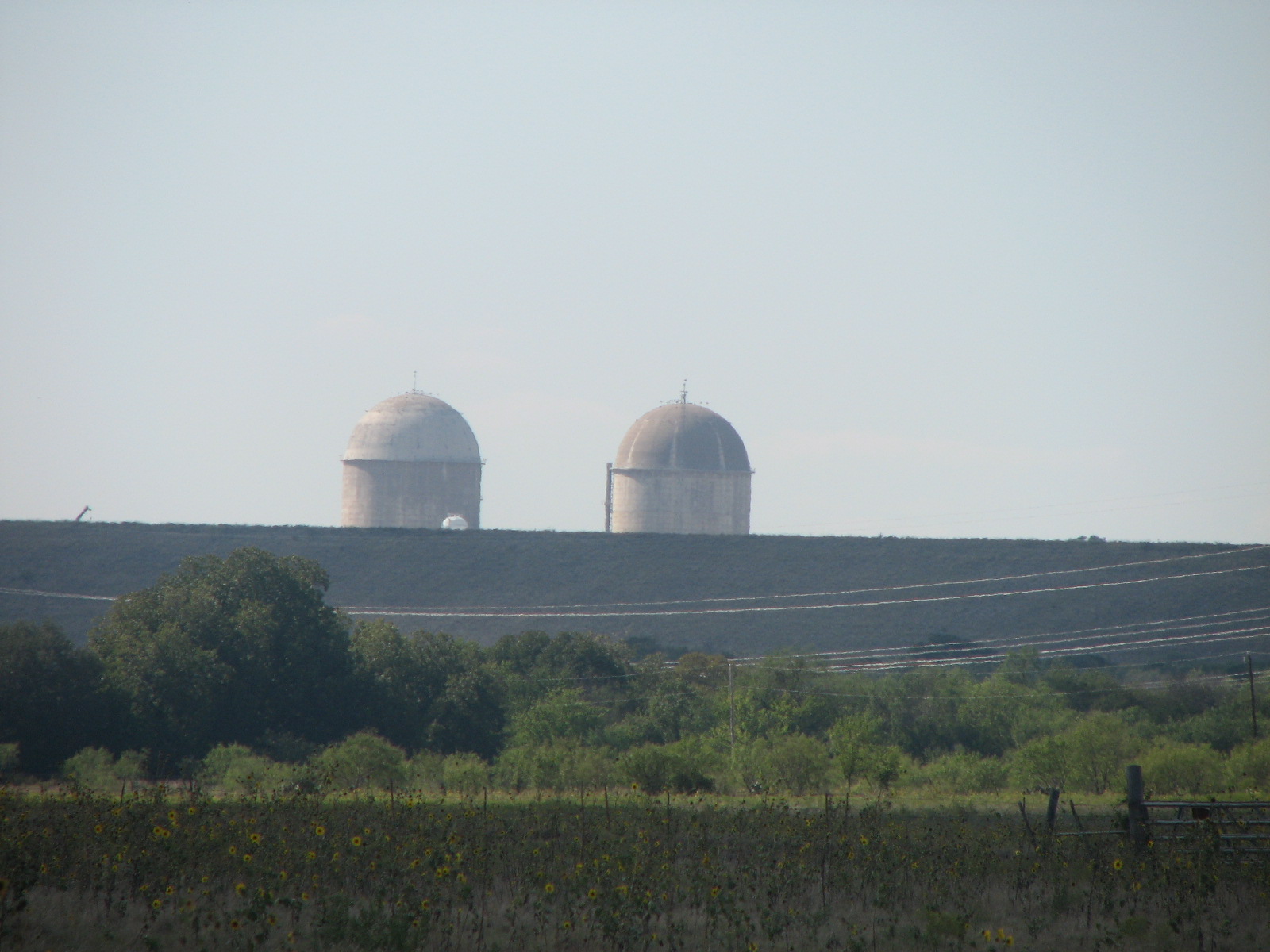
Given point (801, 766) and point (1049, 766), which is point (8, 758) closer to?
point (801, 766)

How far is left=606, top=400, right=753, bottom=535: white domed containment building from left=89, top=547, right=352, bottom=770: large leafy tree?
26.2 m

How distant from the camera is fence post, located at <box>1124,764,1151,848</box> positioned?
40.6 feet

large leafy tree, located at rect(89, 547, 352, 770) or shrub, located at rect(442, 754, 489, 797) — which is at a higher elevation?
large leafy tree, located at rect(89, 547, 352, 770)

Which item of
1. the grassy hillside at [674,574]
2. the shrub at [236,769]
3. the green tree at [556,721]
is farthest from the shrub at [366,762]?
the grassy hillside at [674,574]

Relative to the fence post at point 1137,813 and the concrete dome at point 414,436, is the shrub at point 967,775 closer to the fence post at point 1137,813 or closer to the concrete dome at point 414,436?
the fence post at point 1137,813

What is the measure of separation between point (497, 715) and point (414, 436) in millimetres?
26415

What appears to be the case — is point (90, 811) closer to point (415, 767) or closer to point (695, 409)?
point (415, 767)

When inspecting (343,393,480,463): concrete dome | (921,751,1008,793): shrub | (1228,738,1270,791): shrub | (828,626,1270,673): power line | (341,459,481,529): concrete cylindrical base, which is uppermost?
(343,393,480,463): concrete dome

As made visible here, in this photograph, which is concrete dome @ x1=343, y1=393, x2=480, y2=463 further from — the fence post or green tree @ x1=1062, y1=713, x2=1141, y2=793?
the fence post

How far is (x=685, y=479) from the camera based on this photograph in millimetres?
55656

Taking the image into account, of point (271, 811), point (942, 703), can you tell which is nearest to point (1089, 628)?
point (942, 703)

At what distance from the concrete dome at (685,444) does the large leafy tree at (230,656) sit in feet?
87.1

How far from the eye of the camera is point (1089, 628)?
1747 inches

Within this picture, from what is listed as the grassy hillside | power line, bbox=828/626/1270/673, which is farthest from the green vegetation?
the grassy hillside
